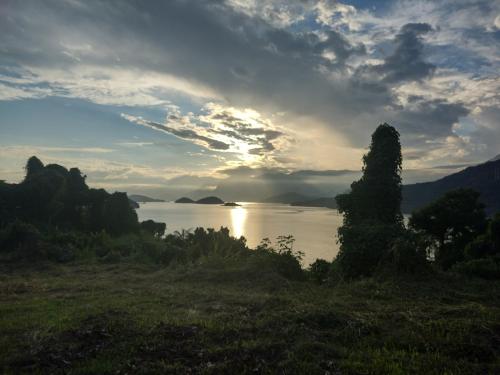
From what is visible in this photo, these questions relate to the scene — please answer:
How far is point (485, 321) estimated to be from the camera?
24.8 ft

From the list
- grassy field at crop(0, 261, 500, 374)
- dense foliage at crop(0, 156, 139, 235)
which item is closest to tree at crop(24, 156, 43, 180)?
dense foliage at crop(0, 156, 139, 235)

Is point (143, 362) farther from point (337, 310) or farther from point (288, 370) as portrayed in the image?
point (337, 310)

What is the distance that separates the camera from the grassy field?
19.5ft

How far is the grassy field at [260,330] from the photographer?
594 centimetres

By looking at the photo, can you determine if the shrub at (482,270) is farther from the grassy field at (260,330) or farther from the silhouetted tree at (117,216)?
the silhouetted tree at (117,216)

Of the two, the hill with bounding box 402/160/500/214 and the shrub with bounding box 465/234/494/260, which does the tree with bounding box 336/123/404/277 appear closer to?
the shrub with bounding box 465/234/494/260

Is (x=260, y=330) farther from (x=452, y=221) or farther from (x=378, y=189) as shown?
(x=452, y=221)

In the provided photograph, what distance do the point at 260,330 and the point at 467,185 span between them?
121 m

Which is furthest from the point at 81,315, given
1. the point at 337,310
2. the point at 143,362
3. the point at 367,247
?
the point at 367,247

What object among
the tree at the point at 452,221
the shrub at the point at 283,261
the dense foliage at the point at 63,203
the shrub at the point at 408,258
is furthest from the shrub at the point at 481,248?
the dense foliage at the point at 63,203

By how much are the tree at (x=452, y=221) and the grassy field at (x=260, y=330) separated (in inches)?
872

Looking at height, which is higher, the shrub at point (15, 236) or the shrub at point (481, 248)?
the shrub at point (15, 236)

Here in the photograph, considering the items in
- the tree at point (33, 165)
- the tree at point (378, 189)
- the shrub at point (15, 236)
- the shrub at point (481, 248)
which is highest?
the tree at point (33, 165)

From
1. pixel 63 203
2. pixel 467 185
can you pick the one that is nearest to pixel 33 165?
pixel 63 203
